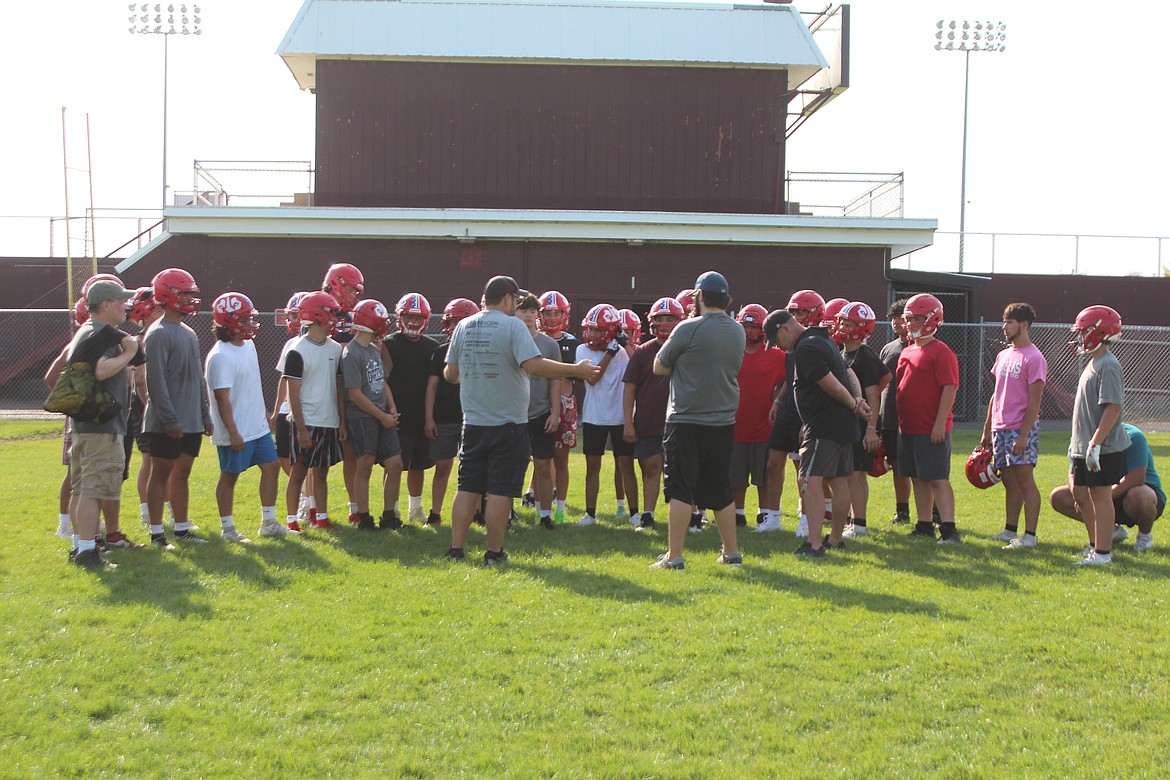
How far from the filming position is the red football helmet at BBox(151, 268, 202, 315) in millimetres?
7691

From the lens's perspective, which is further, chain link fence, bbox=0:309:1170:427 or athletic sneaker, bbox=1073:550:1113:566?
chain link fence, bbox=0:309:1170:427

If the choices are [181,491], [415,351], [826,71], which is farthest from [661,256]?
[181,491]

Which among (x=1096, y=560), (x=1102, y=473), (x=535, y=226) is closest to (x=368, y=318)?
(x=1102, y=473)

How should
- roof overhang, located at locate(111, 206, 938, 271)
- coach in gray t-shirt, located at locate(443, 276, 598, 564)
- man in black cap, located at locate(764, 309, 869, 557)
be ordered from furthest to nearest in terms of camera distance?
roof overhang, located at locate(111, 206, 938, 271) < man in black cap, located at locate(764, 309, 869, 557) < coach in gray t-shirt, located at locate(443, 276, 598, 564)

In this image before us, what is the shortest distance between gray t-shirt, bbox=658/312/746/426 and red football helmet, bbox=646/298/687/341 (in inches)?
72.4

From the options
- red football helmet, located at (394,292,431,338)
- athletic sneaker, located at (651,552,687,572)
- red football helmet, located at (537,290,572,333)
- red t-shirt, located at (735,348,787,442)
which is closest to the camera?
athletic sneaker, located at (651,552,687,572)

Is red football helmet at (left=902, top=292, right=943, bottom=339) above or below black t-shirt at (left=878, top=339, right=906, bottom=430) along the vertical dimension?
above

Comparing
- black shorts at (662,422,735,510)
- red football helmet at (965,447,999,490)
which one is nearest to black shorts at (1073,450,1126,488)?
red football helmet at (965,447,999,490)

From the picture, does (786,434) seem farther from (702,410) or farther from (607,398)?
(702,410)

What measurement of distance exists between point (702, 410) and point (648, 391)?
189 cm

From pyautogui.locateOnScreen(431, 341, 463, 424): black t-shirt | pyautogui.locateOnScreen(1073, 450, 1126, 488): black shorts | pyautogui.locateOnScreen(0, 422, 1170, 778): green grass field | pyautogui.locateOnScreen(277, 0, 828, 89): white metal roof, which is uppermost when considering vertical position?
pyautogui.locateOnScreen(277, 0, 828, 89): white metal roof

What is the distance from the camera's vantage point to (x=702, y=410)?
7.03 meters

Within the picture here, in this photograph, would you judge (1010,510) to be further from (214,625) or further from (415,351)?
(214,625)

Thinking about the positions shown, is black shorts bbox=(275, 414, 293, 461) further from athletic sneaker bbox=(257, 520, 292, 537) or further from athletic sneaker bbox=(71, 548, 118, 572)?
athletic sneaker bbox=(71, 548, 118, 572)
